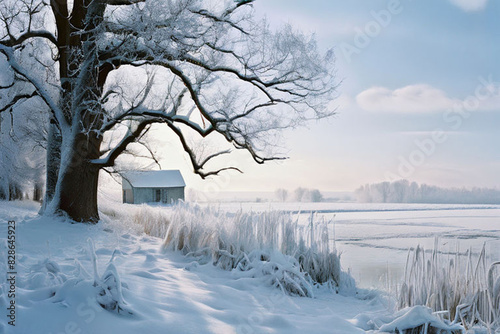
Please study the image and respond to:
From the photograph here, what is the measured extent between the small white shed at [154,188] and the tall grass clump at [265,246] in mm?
21727

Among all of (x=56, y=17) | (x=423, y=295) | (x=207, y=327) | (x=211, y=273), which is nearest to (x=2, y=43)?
(x=56, y=17)

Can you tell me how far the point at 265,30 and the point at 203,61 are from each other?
150cm

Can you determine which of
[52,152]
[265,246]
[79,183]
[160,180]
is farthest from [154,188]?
[265,246]

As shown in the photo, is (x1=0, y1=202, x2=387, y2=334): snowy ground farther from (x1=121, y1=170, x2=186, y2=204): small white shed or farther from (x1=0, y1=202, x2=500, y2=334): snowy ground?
(x1=121, y1=170, x2=186, y2=204): small white shed

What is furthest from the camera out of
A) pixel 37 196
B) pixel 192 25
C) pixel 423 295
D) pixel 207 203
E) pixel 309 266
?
pixel 37 196

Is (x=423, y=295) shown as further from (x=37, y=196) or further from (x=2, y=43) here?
(x=37, y=196)

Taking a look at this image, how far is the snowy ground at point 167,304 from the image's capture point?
221 cm

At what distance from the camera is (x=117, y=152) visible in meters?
8.52

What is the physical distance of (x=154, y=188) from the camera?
27.5 m

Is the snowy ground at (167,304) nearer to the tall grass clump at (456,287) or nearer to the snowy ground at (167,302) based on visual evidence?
the snowy ground at (167,302)

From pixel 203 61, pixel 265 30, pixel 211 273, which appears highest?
pixel 265 30

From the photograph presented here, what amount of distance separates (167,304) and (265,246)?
2.37 metres

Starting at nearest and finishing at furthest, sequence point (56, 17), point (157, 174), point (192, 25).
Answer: point (192, 25)
point (56, 17)
point (157, 174)

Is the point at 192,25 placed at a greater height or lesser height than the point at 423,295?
greater
